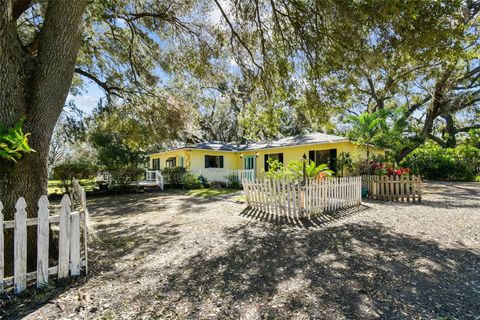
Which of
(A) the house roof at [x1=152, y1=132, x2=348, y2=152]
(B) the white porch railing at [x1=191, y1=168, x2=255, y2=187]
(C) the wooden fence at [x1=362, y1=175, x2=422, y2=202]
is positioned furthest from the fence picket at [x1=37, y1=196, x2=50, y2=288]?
(B) the white porch railing at [x1=191, y1=168, x2=255, y2=187]

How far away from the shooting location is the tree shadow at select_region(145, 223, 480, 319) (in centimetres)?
271

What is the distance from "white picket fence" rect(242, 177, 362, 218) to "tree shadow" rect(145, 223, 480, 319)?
7.01 feet

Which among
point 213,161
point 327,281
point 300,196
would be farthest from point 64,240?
point 213,161

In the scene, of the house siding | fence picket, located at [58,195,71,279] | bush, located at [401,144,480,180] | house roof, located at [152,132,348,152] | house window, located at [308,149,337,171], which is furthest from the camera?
bush, located at [401,144,480,180]

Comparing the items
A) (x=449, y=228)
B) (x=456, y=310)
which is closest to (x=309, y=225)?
(x=449, y=228)

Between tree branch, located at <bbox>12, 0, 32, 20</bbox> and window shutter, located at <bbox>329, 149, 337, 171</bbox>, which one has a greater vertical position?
tree branch, located at <bbox>12, 0, 32, 20</bbox>

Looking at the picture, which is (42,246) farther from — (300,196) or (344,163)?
(344,163)

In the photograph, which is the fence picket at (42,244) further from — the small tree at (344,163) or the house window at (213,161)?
the house window at (213,161)

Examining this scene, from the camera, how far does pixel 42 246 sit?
3141mm

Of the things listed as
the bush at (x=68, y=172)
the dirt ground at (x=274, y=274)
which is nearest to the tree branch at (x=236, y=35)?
the dirt ground at (x=274, y=274)

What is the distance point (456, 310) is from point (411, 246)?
229cm

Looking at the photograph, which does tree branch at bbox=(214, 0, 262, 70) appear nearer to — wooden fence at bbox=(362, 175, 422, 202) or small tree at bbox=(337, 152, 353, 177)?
wooden fence at bbox=(362, 175, 422, 202)

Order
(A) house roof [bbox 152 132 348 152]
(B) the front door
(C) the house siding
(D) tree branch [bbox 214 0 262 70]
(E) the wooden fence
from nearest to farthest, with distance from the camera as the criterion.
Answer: (D) tree branch [bbox 214 0 262 70]
(E) the wooden fence
(C) the house siding
(A) house roof [bbox 152 132 348 152]
(B) the front door

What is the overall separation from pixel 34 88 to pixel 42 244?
84.5 inches
